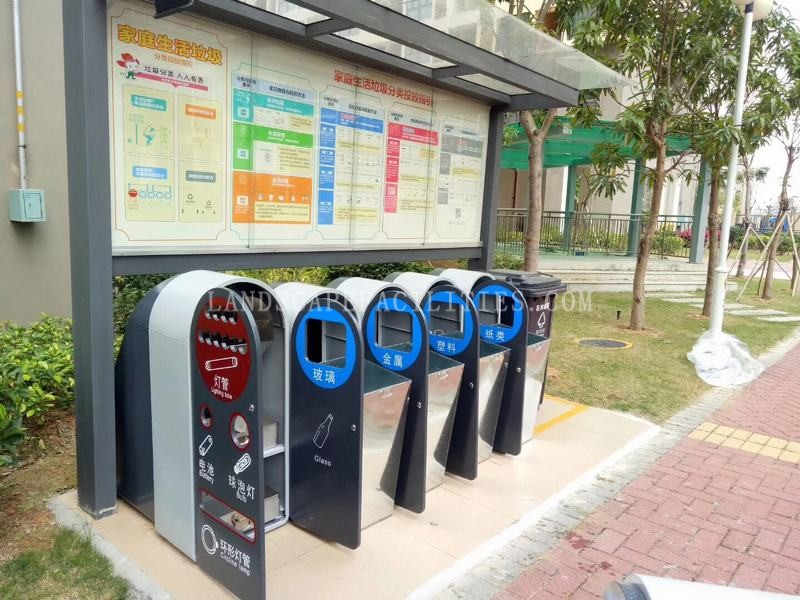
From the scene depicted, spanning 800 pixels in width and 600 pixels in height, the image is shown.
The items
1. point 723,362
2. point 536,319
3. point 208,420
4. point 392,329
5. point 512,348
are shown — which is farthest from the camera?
point 723,362

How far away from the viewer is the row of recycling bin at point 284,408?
252 centimetres

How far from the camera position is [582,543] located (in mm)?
3217

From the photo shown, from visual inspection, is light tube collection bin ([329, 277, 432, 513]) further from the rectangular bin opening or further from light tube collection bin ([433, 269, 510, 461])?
light tube collection bin ([433, 269, 510, 461])

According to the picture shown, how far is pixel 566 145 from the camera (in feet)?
47.3

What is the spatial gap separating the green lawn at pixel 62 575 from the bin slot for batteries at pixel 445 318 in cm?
229

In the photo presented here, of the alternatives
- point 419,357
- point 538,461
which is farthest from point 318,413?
point 538,461

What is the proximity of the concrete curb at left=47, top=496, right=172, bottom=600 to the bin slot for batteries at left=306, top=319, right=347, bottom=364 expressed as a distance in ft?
4.28

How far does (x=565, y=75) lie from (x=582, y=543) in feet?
11.1

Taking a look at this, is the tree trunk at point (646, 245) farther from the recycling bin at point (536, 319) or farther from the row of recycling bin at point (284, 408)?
the row of recycling bin at point (284, 408)

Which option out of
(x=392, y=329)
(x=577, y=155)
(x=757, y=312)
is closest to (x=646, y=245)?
(x=757, y=312)

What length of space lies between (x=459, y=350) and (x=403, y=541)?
1.20 metres

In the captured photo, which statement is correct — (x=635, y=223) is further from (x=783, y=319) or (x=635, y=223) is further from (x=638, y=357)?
(x=638, y=357)

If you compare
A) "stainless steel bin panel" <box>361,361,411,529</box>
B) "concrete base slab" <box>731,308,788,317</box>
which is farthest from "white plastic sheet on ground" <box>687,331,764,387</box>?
"stainless steel bin panel" <box>361,361,411,529</box>

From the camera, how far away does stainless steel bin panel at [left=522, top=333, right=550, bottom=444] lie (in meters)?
4.36
